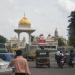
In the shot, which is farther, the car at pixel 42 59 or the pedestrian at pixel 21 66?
the car at pixel 42 59

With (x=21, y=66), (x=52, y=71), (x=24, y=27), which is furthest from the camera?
(x=24, y=27)

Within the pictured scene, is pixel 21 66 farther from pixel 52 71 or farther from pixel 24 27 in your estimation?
pixel 24 27

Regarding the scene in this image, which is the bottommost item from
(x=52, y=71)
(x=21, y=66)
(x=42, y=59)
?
(x=52, y=71)

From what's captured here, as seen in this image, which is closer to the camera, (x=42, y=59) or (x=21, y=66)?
(x=21, y=66)

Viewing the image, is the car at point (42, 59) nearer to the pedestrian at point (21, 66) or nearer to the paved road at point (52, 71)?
the paved road at point (52, 71)

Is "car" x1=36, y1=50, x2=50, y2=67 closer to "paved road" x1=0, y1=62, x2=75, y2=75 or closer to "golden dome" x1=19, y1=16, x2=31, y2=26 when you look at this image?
"paved road" x1=0, y1=62, x2=75, y2=75

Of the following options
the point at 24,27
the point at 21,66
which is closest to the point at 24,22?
the point at 24,27

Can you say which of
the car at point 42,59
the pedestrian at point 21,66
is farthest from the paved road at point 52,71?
the pedestrian at point 21,66

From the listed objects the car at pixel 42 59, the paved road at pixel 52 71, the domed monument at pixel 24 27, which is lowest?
the paved road at pixel 52 71

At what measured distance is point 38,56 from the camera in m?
39.0

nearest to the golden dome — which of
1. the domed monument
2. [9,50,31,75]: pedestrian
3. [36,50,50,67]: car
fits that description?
the domed monument

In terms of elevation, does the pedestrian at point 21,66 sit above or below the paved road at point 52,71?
above

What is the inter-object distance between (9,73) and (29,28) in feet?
316

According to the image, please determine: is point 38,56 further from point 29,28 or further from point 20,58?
point 29,28
